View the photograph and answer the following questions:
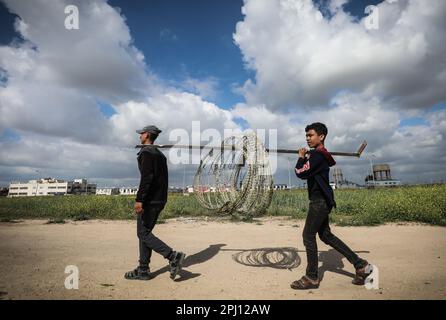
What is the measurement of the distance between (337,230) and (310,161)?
642 centimetres

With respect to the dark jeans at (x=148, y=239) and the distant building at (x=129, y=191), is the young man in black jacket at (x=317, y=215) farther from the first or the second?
the distant building at (x=129, y=191)

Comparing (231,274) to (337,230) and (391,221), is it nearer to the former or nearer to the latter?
(337,230)

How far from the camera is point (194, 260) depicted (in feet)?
18.8

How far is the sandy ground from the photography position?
3807 millimetres

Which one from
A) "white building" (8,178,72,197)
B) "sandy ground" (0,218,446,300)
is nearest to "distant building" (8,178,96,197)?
"white building" (8,178,72,197)

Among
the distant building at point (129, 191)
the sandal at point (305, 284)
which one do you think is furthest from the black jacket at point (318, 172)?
the distant building at point (129, 191)

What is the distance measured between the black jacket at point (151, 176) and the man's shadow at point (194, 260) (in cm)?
125

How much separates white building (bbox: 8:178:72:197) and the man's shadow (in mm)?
160726

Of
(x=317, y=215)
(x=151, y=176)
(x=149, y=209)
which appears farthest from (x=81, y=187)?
(x=317, y=215)

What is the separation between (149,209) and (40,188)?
17535cm

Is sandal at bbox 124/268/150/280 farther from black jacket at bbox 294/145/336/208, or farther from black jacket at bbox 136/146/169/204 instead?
black jacket at bbox 294/145/336/208

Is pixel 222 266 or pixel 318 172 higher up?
pixel 318 172

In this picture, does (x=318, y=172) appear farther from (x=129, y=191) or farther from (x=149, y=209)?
→ (x=129, y=191)

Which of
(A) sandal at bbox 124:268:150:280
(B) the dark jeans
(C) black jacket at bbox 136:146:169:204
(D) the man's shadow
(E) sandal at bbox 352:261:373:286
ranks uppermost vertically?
(C) black jacket at bbox 136:146:169:204
